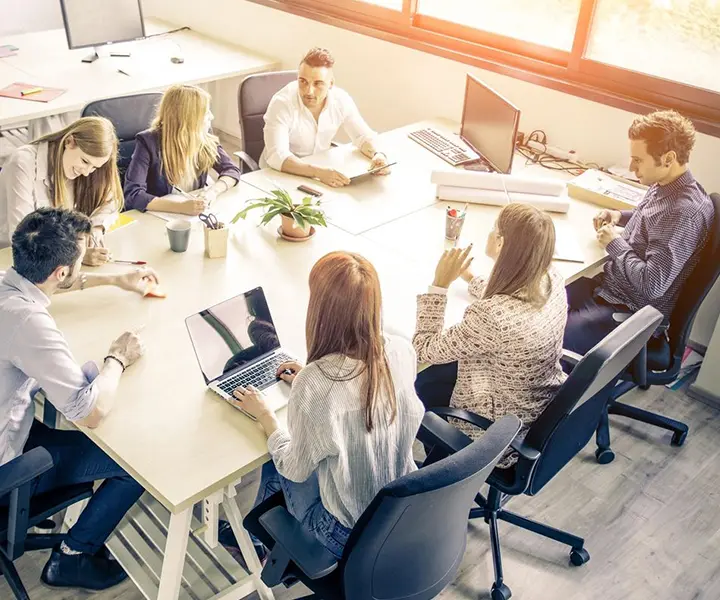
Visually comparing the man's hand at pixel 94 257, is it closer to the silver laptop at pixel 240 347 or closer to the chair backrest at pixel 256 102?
the silver laptop at pixel 240 347

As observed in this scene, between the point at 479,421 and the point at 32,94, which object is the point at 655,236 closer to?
the point at 479,421

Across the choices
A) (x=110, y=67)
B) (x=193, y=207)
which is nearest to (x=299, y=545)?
(x=193, y=207)

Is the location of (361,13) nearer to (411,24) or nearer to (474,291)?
(411,24)

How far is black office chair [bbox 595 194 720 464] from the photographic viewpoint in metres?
2.73

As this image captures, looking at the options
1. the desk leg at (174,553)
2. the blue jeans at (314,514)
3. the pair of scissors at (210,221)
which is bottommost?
the desk leg at (174,553)

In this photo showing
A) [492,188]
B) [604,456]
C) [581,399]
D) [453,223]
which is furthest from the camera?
[492,188]

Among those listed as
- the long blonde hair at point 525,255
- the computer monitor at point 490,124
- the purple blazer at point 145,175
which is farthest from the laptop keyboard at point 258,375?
the computer monitor at point 490,124

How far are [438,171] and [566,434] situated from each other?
1464 mm

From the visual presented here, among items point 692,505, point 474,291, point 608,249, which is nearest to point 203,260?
point 474,291

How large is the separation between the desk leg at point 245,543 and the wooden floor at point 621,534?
9cm

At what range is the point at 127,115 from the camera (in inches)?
137

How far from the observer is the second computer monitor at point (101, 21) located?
4.47m

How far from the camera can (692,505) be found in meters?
2.93

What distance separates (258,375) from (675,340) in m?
1.59
